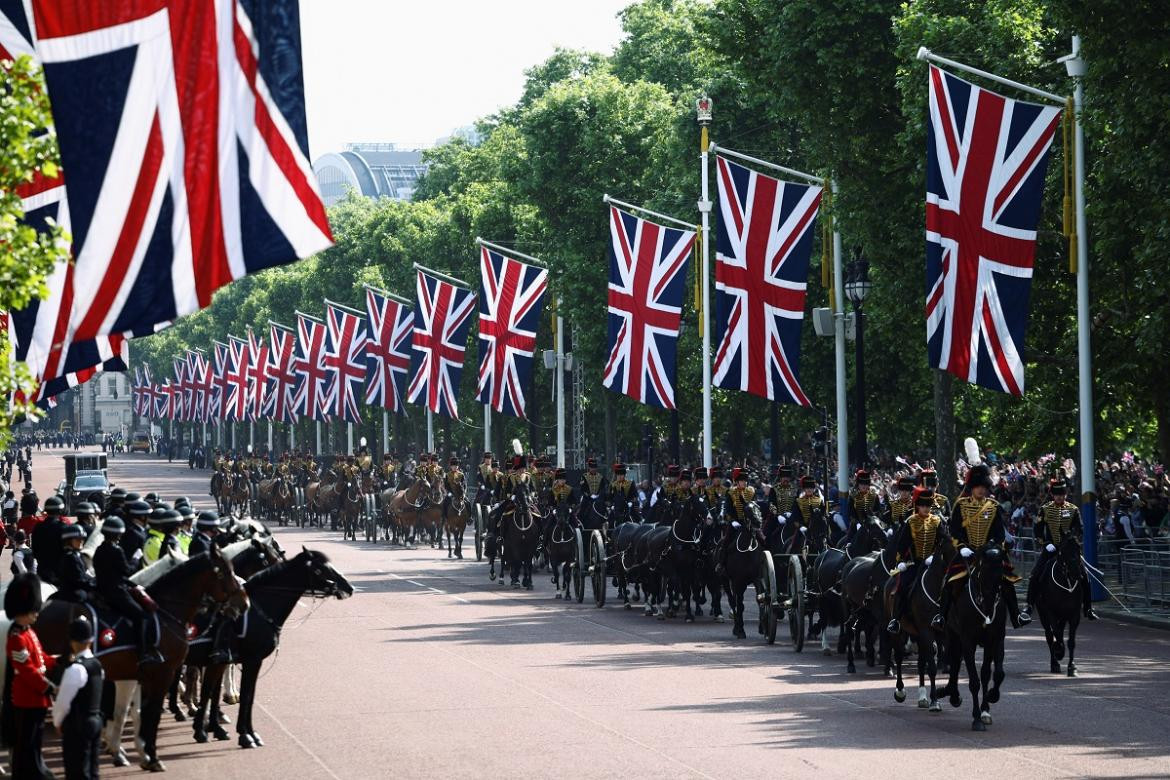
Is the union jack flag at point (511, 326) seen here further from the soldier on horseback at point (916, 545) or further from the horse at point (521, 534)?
the soldier on horseback at point (916, 545)

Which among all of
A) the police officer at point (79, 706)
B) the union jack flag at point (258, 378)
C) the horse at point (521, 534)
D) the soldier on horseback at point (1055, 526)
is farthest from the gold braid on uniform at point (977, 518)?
the union jack flag at point (258, 378)

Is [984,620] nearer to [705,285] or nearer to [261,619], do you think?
[261,619]

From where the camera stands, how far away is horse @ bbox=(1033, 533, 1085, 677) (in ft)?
66.1

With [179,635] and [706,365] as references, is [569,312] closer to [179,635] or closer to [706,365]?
[706,365]

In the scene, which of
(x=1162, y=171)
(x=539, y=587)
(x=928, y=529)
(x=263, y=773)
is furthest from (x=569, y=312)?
(x=263, y=773)

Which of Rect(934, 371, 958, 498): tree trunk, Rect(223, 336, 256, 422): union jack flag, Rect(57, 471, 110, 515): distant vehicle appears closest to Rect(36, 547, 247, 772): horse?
Rect(934, 371, 958, 498): tree trunk

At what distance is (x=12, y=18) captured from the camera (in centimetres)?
1634

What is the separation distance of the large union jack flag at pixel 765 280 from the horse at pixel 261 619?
15173 millimetres

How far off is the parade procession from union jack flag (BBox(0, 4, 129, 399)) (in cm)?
5

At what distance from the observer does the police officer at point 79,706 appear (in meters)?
12.5

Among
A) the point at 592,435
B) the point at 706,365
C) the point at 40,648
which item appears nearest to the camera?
the point at 40,648

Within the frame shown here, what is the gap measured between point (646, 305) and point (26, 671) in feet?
75.7

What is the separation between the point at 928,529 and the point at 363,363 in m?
44.6

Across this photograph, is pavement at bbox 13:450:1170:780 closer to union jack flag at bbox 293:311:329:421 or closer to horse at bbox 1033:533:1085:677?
horse at bbox 1033:533:1085:677
